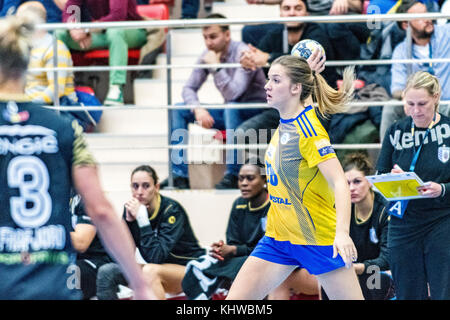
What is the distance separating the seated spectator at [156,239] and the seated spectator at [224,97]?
0.56m

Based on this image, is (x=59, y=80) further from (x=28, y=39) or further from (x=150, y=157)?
(x=28, y=39)

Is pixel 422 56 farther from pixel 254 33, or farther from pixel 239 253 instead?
pixel 239 253

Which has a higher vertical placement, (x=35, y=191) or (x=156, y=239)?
(x=35, y=191)

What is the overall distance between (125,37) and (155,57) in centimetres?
70

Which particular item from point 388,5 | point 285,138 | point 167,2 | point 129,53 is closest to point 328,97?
point 285,138

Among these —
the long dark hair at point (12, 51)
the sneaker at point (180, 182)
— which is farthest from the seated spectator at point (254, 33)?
the long dark hair at point (12, 51)

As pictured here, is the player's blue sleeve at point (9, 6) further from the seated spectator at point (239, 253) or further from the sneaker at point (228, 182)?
the seated spectator at point (239, 253)

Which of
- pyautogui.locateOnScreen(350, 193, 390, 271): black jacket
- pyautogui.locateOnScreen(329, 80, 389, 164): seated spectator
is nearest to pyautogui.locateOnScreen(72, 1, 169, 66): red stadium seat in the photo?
pyautogui.locateOnScreen(329, 80, 389, 164): seated spectator

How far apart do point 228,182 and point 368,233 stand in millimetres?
1305

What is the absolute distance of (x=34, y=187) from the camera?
3.08 meters

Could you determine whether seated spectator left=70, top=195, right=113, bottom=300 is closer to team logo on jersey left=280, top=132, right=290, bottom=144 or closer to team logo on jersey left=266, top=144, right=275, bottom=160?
team logo on jersey left=266, top=144, right=275, bottom=160

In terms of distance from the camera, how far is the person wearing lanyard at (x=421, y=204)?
200 inches

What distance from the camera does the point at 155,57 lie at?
7965 millimetres
